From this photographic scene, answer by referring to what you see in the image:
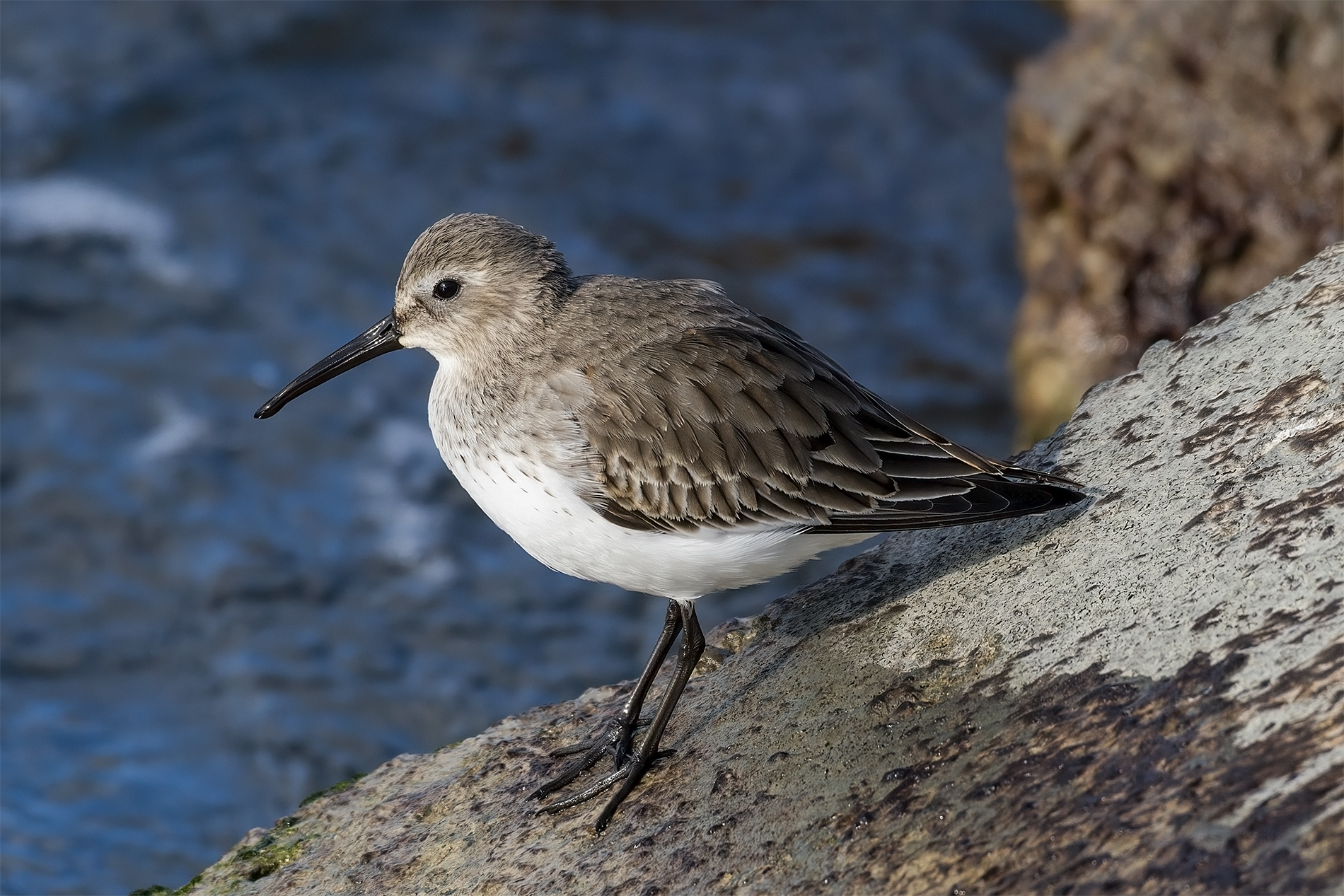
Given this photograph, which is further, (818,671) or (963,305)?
(963,305)

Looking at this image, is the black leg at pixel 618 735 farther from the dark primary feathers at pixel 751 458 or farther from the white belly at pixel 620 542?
the dark primary feathers at pixel 751 458

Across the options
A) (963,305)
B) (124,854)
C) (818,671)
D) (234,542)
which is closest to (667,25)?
(963,305)

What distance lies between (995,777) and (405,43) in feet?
37.2

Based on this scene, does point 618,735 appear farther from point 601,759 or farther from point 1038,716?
point 1038,716

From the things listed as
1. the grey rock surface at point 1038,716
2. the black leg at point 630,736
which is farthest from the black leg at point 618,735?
the grey rock surface at point 1038,716

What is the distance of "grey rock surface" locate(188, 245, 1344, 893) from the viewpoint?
344cm

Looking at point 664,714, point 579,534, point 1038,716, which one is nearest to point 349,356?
point 579,534

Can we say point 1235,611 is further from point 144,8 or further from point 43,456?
point 144,8

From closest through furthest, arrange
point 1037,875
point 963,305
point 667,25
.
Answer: point 1037,875 < point 963,305 < point 667,25

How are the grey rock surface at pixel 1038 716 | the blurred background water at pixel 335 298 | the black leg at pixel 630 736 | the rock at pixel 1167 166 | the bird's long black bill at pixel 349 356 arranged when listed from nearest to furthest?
the grey rock surface at pixel 1038 716 < the black leg at pixel 630 736 < the bird's long black bill at pixel 349 356 < the blurred background water at pixel 335 298 < the rock at pixel 1167 166

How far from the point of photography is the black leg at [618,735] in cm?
490

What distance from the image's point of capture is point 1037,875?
3453mm

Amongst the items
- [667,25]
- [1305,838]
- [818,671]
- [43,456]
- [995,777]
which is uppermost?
[667,25]

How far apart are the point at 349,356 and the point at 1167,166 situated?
17.7 feet
